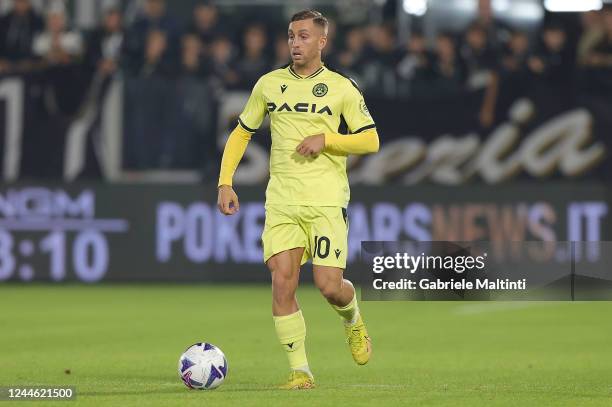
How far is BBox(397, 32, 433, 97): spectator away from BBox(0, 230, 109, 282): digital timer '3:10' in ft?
14.0

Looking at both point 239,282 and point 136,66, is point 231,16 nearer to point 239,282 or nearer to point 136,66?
point 136,66

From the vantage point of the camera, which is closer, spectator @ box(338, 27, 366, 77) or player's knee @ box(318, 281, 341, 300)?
player's knee @ box(318, 281, 341, 300)

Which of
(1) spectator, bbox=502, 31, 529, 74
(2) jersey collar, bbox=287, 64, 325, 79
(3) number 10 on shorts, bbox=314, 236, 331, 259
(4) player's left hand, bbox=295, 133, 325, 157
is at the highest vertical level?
(1) spectator, bbox=502, 31, 529, 74

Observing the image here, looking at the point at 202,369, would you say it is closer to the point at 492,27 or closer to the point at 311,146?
the point at 311,146

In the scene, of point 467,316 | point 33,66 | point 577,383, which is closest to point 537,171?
point 467,316

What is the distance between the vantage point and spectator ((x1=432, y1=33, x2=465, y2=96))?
18469 mm

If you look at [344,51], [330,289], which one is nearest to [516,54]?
[344,51]

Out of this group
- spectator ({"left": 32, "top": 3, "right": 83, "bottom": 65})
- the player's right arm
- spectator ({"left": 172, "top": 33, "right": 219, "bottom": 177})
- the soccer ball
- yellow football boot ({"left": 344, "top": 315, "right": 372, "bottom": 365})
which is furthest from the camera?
spectator ({"left": 32, "top": 3, "right": 83, "bottom": 65})

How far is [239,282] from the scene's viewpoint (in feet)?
61.2

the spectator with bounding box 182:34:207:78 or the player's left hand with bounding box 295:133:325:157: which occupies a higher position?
the spectator with bounding box 182:34:207:78

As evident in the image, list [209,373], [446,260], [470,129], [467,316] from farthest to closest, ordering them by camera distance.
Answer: [470,129] → [467,316] → [446,260] → [209,373]

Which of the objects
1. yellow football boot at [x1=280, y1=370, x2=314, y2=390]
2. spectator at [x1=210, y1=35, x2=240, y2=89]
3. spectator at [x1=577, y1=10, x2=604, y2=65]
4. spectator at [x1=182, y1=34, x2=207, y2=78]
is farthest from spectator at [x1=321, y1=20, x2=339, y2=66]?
yellow football boot at [x1=280, y1=370, x2=314, y2=390]

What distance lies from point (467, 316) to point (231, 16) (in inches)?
249

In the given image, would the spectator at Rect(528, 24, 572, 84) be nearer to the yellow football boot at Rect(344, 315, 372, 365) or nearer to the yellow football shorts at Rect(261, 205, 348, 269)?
the yellow football boot at Rect(344, 315, 372, 365)
